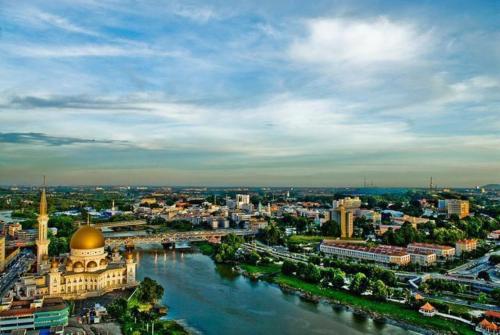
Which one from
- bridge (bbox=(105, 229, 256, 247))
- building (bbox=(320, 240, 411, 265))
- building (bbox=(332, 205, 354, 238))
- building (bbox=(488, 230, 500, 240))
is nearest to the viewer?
building (bbox=(320, 240, 411, 265))

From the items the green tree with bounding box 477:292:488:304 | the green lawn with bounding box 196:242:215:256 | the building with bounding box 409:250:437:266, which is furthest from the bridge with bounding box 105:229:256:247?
the green tree with bounding box 477:292:488:304

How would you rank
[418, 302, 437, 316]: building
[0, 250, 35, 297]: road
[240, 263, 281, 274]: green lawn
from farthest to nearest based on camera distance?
[240, 263, 281, 274]: green lawn
[0, 250, 35, 297]: road
[418, 302, 437, 316]: building

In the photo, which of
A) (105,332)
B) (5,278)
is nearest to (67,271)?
(5,278)

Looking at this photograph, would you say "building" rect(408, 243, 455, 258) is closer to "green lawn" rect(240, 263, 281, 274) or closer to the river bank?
"green lawn" rect(240, 263, 281, 274)

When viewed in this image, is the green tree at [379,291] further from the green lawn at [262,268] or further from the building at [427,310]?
the green lawn at [262,268]

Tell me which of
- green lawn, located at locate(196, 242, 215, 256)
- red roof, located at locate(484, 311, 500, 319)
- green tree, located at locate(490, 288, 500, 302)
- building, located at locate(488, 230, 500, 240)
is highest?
building, located at locate(488, 230, 500, 240)

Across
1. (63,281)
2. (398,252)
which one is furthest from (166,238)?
(398,252)
